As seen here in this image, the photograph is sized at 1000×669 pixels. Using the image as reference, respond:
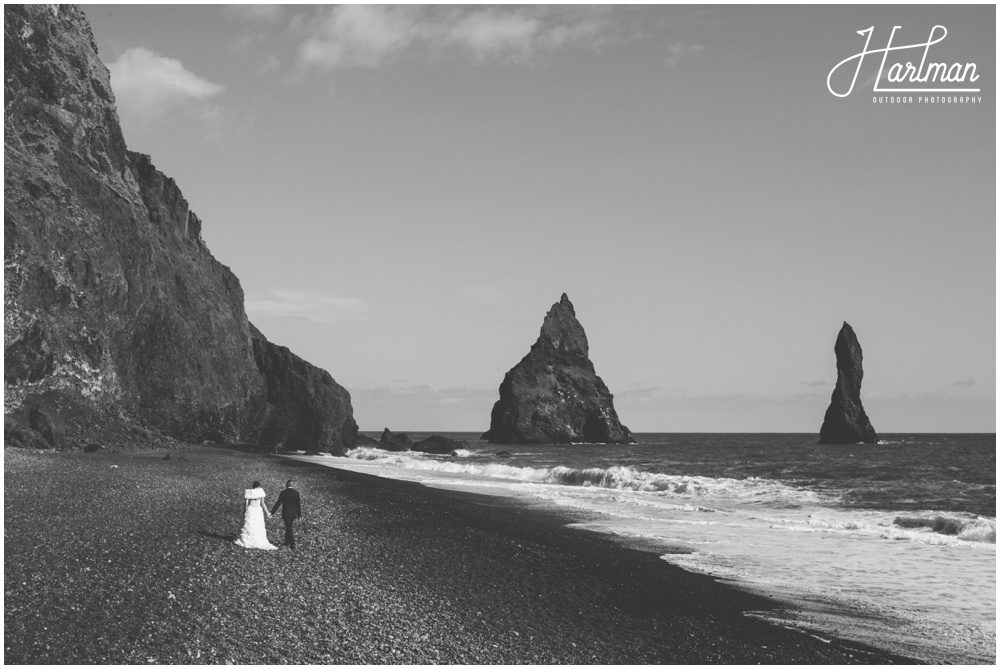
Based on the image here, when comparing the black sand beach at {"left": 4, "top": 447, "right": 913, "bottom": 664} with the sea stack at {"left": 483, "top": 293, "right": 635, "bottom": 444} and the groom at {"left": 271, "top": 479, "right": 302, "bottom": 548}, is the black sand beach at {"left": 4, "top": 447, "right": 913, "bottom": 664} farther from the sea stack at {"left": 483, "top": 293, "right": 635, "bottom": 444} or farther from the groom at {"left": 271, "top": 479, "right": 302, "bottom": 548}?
the sea stack at {"left": 483, "top": 293, "right": 635, "bottom": 444}

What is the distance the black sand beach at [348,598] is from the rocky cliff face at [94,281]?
29663 mm

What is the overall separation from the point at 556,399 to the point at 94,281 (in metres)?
104

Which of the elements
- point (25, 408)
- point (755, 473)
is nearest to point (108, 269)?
point (25, 408)

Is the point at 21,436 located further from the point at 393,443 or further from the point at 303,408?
the point at 393,443

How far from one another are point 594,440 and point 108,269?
106993 millimetres

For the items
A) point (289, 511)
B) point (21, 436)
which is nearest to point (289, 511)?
point (289, 511)

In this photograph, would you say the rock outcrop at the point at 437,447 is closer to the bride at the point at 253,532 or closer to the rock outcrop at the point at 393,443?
the rock outcrop at the point at 393,443

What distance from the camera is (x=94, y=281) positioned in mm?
52938

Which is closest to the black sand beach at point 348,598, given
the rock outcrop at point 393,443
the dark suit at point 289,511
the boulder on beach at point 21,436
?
the dark suit at point 289,511

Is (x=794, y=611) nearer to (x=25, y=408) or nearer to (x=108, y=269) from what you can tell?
(x=25, y=408)

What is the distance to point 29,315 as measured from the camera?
43.1m

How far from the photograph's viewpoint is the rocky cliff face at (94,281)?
45.0 m

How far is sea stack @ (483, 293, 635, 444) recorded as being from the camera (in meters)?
145

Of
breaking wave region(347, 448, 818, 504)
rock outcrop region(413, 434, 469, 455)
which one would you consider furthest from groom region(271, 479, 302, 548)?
rock outcrop region(413, 434, 469, 455)
